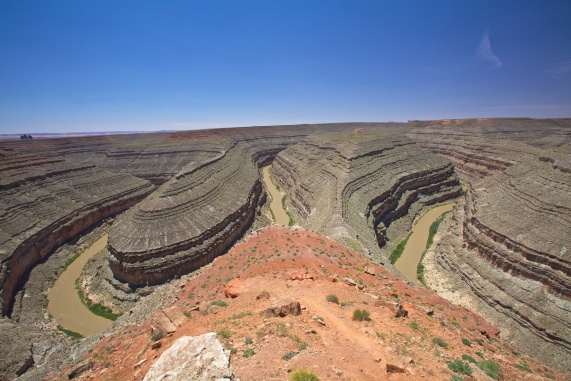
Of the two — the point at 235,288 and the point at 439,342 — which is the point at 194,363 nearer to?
the point at 235,288

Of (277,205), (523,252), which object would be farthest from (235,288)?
(277,205)

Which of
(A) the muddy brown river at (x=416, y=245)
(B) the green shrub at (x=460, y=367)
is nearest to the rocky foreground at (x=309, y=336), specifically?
(B) the green shrub at (x=460, y=367)

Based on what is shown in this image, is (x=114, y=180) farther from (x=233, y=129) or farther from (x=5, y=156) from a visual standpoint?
(x=233, y=129)

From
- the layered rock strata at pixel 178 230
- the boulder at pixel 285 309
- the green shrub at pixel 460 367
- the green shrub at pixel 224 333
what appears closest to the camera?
the green shrub at pixel 460 367

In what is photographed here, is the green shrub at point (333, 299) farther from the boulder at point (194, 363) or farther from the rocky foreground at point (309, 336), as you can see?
the boulder at point (194, 363)

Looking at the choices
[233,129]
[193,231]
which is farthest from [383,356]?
[233,129]

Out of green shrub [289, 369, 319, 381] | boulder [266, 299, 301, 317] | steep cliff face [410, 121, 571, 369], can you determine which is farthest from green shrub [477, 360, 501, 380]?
steep cliff face [410, 121, 571, 369]

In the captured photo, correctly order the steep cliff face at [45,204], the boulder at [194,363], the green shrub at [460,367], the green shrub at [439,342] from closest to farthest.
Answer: the boulder at [194,363], the green shrub at [460,367], the green shrub at [439,342], the steep cliff face at [45,204]
